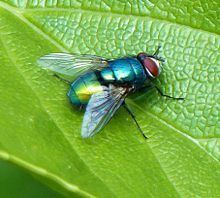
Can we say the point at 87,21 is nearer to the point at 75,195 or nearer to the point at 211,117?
the point at 211,117

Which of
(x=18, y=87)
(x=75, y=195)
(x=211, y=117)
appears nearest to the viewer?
(x=75, y=195)

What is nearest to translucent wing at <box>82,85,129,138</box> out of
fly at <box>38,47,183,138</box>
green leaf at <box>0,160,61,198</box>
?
fly at <box>38,47,183,138</box>

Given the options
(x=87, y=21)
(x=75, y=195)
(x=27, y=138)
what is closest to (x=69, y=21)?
(x=87, y=21)

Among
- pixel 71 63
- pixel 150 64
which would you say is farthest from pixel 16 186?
pixel 150 64

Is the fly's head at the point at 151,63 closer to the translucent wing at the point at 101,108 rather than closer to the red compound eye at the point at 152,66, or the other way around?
the red compound eye at the point at 152,66

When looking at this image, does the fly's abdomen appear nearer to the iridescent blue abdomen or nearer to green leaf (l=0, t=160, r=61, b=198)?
the iridescent blue abdomen

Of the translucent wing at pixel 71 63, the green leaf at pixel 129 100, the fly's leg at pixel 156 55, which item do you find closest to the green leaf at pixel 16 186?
the translucent wing at pixel 71 63
